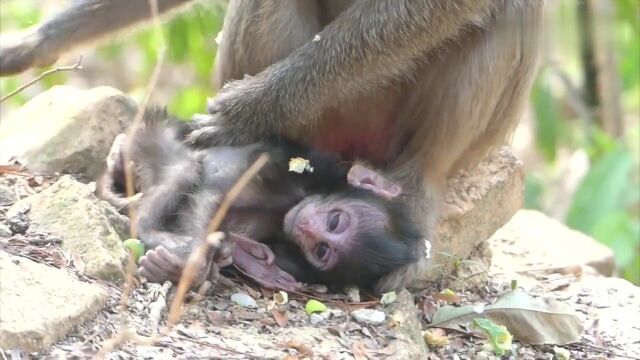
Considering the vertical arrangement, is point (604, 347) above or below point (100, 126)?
below

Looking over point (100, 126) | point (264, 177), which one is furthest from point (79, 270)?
point (100, 126)

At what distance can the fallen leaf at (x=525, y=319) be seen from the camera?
14.5ft

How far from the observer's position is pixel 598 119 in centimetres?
999

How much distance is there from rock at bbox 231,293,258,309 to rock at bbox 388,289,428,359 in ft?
1.67

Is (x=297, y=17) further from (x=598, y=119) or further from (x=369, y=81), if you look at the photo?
(x=598, y=119)

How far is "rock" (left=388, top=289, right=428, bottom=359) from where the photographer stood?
3924mm

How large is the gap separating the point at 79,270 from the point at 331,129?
5.40ft

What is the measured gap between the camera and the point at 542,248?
20.2 feet

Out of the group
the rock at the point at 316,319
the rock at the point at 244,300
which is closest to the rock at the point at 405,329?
the rock at the point at 316,319

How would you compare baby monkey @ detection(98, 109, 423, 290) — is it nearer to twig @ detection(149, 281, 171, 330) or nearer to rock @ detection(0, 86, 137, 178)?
twig @ detection(149, 281, 171, 330)

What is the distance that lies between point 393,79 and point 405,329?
49.6 inches

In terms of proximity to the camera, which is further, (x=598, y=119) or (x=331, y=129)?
(x=598, y=119)

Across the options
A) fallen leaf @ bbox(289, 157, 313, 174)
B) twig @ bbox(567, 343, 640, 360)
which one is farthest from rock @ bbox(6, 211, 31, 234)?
twig @ bbox(567, 343, 640, 360)

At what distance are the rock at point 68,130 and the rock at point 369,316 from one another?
1.57m
